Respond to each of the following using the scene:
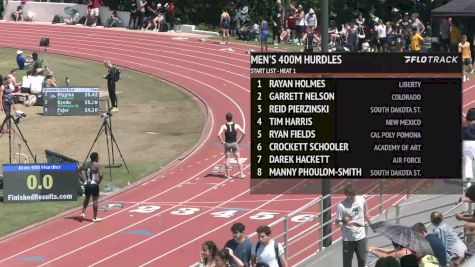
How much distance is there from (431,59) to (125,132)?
70.5ft

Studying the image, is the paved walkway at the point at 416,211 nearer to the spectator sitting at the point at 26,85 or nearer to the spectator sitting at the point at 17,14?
the spectator sitting at the point at 26,85

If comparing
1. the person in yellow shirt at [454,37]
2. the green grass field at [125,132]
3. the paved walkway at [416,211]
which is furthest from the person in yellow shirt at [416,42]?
the paved walkway at [416,211]

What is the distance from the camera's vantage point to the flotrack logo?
52.9 ft

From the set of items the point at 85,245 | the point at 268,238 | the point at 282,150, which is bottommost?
the point at 85,245

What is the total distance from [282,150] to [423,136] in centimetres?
177

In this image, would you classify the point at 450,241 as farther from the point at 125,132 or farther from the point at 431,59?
the point at 125,132

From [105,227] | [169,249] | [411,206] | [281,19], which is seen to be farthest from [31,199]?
[281,19]

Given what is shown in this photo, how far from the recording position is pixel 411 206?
21.6 meters

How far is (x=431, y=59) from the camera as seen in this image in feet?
53.0

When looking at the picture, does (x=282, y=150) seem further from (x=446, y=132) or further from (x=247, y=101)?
(x=247, y=101)
